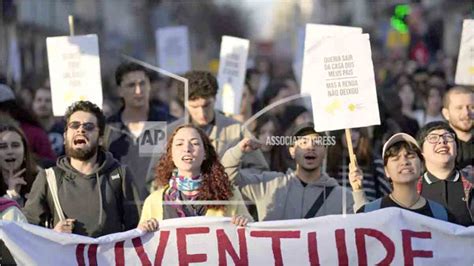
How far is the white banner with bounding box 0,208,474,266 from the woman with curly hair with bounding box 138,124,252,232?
6.2 inches

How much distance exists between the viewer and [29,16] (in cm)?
3453

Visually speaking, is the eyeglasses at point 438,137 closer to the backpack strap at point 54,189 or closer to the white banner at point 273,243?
the white banner at point 273,243

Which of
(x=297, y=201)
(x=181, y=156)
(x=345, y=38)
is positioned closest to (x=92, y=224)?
(x=181, y=156)

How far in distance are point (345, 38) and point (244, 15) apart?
25.9 metres

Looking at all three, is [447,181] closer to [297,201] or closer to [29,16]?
[297,201]

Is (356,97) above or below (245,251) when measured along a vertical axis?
above

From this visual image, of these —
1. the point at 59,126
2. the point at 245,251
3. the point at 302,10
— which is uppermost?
the point at 302,10

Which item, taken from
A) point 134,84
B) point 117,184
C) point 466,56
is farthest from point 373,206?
point 134,84

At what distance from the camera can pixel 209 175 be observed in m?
9.46

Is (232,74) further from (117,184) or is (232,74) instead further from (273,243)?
(273,243)

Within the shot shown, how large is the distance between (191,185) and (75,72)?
2651 millimetres

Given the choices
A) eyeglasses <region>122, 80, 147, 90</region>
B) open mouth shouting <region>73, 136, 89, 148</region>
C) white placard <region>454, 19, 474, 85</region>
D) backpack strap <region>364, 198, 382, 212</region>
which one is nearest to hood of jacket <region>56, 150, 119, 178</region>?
open mouth shouting <region>73, 136, 89, 148</region>

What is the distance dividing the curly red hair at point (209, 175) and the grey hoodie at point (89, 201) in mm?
253

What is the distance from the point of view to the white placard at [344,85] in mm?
9977
